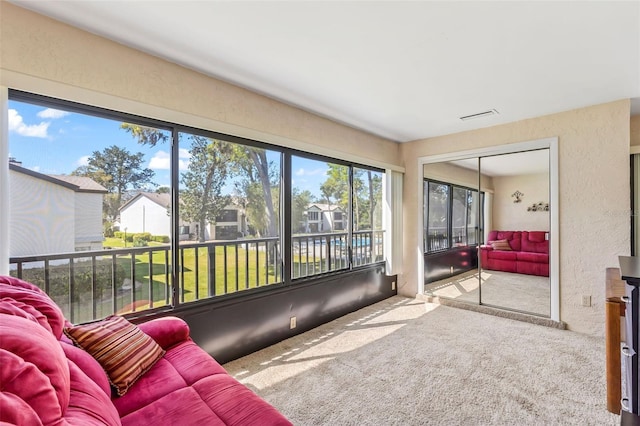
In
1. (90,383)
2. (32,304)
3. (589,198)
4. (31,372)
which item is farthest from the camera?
(589,198)

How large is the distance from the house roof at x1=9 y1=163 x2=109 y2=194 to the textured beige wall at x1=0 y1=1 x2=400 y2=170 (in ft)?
1.58

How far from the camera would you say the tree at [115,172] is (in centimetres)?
211

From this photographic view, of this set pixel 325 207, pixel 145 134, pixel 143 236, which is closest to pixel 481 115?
pixel 325 207

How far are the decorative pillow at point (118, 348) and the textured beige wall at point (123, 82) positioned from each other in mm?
1437

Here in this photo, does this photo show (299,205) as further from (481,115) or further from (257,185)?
(481,115)

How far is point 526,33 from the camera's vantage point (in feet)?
6.53

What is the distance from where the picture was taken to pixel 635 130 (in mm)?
3594

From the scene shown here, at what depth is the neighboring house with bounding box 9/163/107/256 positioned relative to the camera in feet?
5.92

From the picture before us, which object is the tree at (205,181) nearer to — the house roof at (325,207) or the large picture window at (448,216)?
the house roof at (325,207)

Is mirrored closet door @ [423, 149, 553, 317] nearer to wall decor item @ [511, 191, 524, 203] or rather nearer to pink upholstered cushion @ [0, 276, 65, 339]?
wall decor item @ [511, 191, 524, 203]

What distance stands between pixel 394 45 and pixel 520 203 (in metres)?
3.02

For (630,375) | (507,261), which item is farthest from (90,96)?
(507,261)

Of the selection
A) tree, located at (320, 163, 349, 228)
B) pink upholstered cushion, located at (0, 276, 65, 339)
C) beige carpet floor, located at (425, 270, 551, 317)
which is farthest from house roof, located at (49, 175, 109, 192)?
beige carpet floor, located at (425, 270, 551, 317)

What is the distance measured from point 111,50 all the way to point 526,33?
9.27ft
